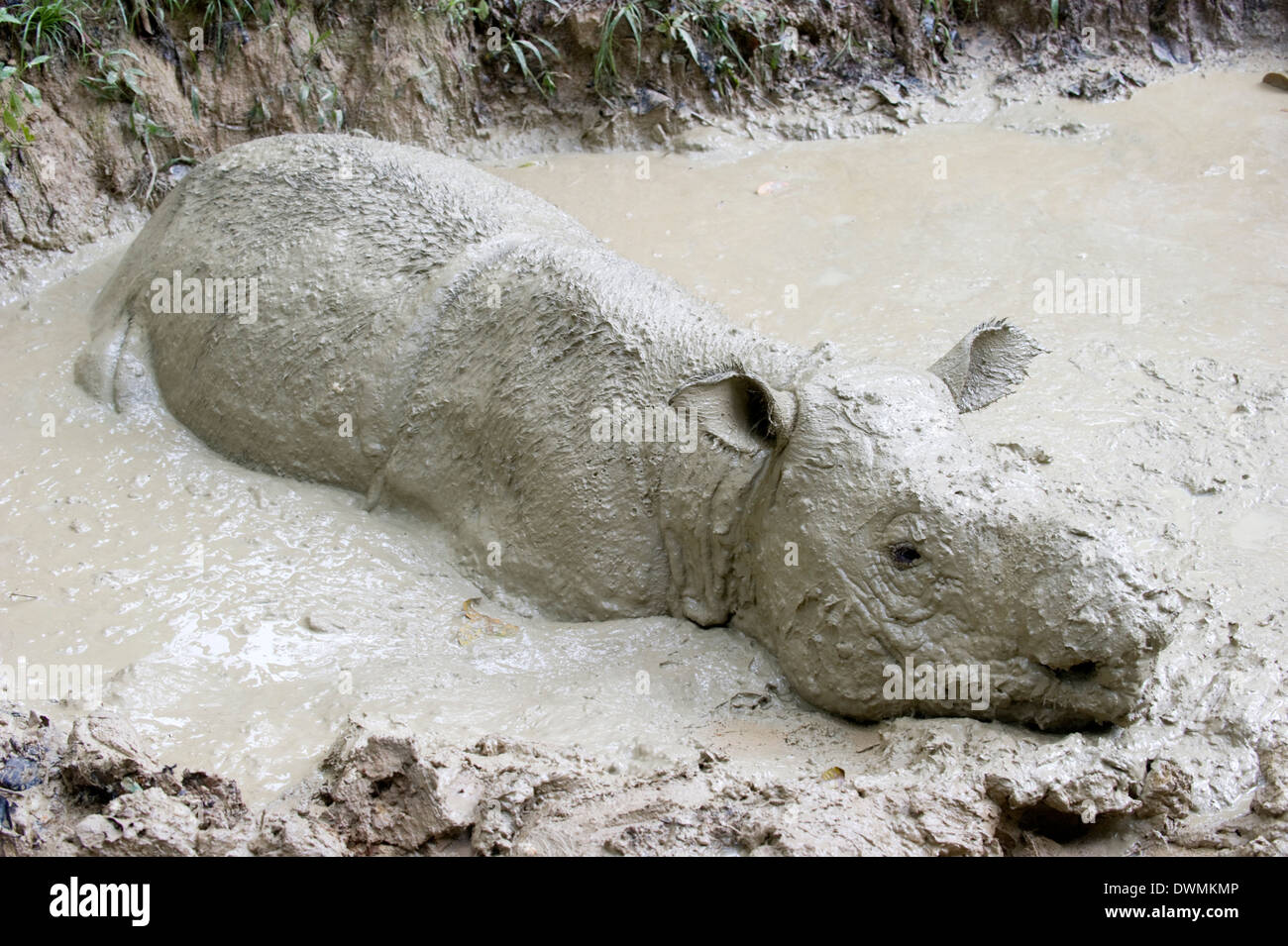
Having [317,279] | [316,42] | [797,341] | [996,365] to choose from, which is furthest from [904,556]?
[316,42]

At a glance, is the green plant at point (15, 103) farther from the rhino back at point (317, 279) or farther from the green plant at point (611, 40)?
the green plant at point (611, 40)

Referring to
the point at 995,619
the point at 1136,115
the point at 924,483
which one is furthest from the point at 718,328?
the point at 1136,115

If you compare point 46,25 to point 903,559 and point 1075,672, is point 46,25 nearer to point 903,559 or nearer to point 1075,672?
point 903,559

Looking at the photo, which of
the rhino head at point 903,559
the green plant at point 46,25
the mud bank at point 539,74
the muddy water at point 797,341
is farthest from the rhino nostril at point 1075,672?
the green plant at point 46,25

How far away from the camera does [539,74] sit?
341 inches

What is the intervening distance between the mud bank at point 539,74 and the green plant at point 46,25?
0.17 feet

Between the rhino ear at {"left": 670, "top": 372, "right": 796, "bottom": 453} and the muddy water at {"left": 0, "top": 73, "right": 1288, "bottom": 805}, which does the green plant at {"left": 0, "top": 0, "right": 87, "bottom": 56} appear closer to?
the muddy water at {"left": 0, "top": 73, "right": 1288, "bottom": 805}

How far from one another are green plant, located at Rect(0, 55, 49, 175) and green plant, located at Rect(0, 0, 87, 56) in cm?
14

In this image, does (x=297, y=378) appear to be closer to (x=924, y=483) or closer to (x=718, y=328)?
(x=718, y=328)

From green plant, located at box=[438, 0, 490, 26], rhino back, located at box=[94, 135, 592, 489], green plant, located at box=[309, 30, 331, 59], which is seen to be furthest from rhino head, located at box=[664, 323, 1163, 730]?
green plant, located at box=[438, 0, 490, 26]

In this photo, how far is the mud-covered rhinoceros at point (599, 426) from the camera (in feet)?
11.9

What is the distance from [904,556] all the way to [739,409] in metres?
0.80

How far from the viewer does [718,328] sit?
4.51 metres

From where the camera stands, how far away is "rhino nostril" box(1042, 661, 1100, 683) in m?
3.51
